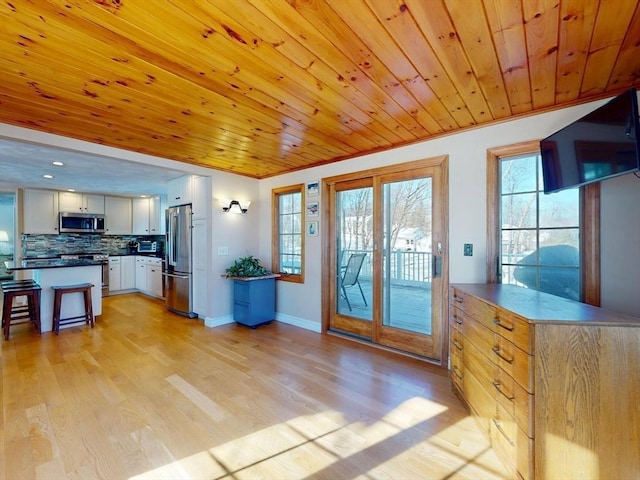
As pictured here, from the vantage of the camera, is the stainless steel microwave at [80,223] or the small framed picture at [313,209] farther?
the stainless steel microwave at [80,223]

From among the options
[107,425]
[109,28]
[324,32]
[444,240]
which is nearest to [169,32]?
[109,28]

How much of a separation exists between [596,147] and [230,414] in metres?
3.02

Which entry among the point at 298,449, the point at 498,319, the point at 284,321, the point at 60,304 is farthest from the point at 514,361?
the point at 60,304

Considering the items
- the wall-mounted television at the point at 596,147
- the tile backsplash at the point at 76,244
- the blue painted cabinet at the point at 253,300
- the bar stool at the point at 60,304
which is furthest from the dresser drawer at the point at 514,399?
the tile backsplash at the point at 76,244

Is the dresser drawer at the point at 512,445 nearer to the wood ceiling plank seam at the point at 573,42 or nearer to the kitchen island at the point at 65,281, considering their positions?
the wood ceiling plank seam at the point at 573,42

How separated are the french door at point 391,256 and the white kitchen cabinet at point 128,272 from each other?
5136 mm

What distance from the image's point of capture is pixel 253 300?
4156mm

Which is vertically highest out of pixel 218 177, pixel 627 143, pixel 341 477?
pixel 218 177

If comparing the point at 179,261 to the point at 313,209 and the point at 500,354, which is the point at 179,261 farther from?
the point at 500,354

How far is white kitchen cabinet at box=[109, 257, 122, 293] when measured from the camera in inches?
247

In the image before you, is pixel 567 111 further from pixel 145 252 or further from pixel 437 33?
pixel 145 252

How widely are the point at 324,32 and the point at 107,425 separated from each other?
109 inches

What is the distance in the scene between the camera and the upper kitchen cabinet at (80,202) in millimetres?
6023

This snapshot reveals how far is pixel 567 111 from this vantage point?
7.40ft
